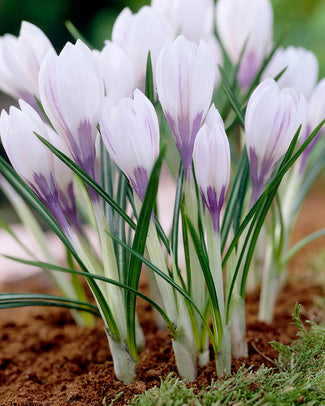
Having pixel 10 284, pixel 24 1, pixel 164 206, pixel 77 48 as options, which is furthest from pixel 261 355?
pixel 24 1

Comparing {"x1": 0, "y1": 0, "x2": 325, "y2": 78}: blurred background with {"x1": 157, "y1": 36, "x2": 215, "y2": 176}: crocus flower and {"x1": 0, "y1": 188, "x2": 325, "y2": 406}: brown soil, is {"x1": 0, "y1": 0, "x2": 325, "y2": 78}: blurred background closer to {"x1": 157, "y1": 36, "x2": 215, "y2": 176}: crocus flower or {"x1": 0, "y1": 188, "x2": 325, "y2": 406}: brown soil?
{"x1": 0, "y1": 188, "x2": 325, "y2": 406}: brown soil

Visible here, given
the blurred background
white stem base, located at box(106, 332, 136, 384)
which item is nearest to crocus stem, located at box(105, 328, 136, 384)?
white stem base, located at box(106, 332, 136, 384)

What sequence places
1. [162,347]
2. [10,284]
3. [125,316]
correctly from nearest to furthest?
[125,316], [162,347], [10,284]

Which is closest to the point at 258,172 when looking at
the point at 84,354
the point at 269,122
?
the point at 269,122

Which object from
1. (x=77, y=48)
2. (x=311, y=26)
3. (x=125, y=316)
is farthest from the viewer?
(x=311, y=26)

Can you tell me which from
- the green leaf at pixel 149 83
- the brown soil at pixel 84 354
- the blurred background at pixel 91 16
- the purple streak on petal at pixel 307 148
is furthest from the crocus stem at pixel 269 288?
the blurred background at pixel 91 16

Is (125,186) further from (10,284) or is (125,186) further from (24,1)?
(24,1)
